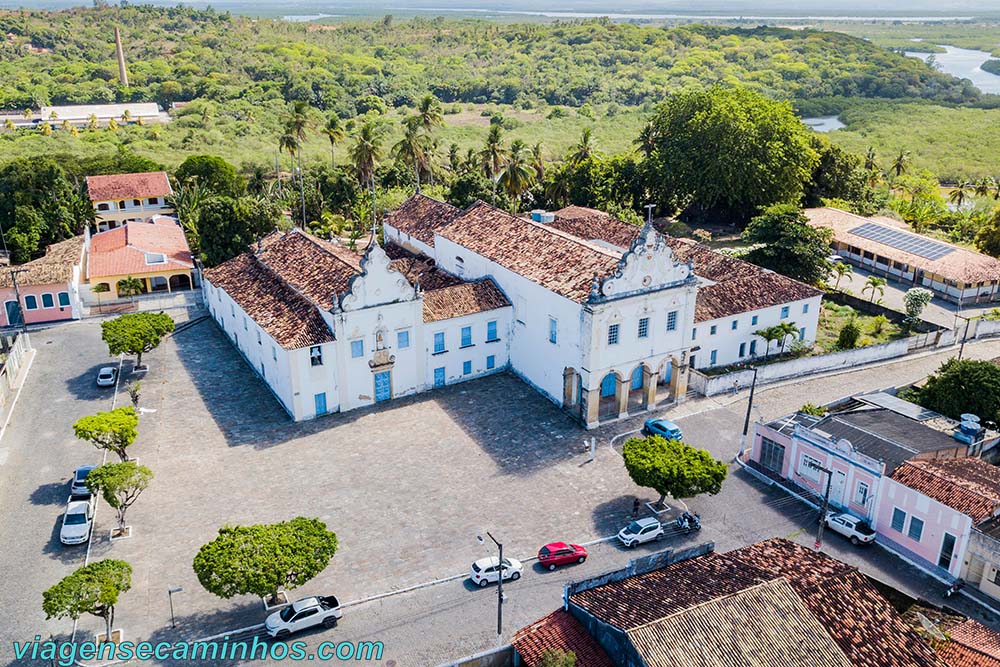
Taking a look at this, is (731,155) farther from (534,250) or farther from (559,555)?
(559,555)

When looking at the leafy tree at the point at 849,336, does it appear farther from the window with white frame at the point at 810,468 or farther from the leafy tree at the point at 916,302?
the window with white frame at the point at 810,468

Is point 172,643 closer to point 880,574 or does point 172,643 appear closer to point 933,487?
point 880,574

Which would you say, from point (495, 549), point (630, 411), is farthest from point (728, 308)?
point (495, 549)

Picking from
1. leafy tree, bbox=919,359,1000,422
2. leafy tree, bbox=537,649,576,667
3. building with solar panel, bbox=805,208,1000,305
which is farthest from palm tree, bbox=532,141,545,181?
leafy tree, bbox=537,649,576,667

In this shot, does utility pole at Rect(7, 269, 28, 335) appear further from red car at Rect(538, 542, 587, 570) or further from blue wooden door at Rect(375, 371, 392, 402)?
red car at Rect(538, 542, 587, 570)

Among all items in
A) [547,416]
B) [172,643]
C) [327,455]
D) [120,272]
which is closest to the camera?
[172,643]

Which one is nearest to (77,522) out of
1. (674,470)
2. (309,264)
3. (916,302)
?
(309,264)
